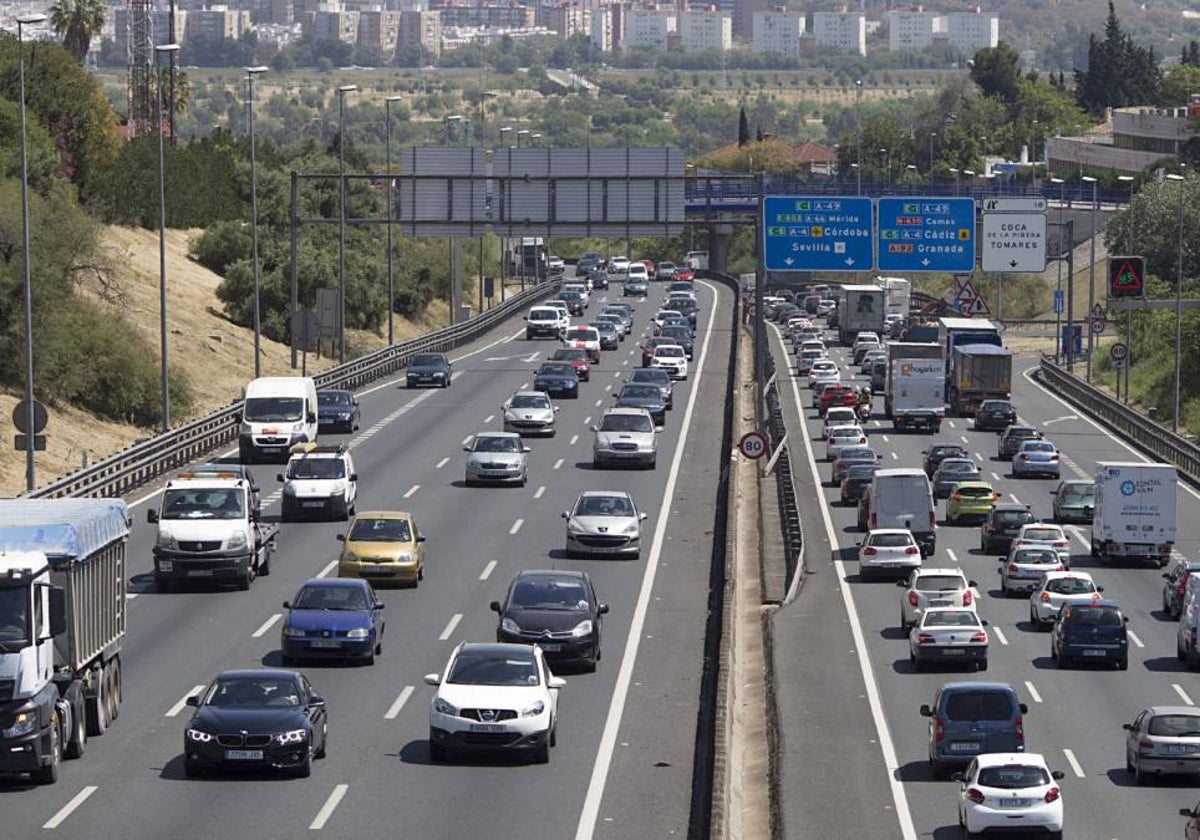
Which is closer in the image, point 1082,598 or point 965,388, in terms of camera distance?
point 1082,598

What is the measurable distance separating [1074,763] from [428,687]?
9131 mm

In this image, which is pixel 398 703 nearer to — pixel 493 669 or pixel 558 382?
pixel 493 669

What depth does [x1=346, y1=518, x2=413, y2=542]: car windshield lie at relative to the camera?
45.2 meters

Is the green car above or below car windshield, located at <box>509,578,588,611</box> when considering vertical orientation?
below

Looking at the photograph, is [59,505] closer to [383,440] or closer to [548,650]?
[548,650]

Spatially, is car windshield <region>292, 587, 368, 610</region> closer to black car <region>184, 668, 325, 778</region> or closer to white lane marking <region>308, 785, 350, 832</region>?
black car <region>184, 668, 325, 778</region>

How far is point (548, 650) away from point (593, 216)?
52.1 m

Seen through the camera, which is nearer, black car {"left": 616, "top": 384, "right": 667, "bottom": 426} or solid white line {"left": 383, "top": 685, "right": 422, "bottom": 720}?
solid white line {"left": 383, "top": 685, "right": 422, "bottom": 720}

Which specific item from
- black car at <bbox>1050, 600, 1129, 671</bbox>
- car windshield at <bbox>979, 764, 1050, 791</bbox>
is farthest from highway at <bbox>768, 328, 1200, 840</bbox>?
car windshield at <bbox>979, 764, 1050, 791</bbox>

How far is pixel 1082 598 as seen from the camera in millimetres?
45750

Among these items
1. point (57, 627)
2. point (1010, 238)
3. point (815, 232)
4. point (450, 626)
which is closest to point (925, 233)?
point (815, 232)

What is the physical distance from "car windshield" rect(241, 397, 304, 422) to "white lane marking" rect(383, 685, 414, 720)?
27.7 m

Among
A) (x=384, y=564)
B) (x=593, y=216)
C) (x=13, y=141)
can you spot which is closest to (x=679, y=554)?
(x=384, y=564)

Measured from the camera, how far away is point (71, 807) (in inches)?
1077
